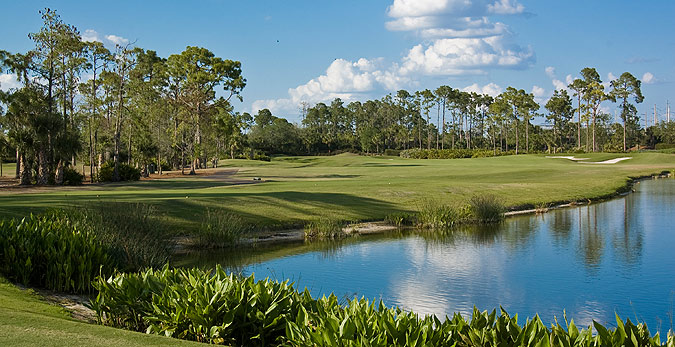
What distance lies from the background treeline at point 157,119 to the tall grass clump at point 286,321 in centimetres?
3197

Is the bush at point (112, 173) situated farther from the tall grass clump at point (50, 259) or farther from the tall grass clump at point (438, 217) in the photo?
the tall grass clump at point (50, 259)

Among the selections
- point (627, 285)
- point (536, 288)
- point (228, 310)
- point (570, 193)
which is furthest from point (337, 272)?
point (570, 193)

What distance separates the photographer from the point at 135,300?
330 inches

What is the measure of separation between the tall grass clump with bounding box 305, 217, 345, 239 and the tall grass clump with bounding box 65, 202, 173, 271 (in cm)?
659

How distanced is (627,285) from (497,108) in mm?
101786

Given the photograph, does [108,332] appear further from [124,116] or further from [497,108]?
[497,108]

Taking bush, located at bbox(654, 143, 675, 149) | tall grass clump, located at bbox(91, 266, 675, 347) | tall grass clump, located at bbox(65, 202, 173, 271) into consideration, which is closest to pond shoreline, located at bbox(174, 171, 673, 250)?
tall grass clump, located at bbox(65, 202, 173, 271)

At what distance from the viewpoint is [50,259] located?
1107 centimetres

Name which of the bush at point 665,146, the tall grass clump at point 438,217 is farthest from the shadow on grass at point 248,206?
the bush at point 665,146

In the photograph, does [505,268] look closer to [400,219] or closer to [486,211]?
→ [400,219]

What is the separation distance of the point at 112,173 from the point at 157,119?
767 inches

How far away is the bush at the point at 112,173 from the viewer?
42750 millimetres

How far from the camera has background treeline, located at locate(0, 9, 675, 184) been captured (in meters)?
37.6

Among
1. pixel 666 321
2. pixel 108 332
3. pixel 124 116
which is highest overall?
pixel 124 116
